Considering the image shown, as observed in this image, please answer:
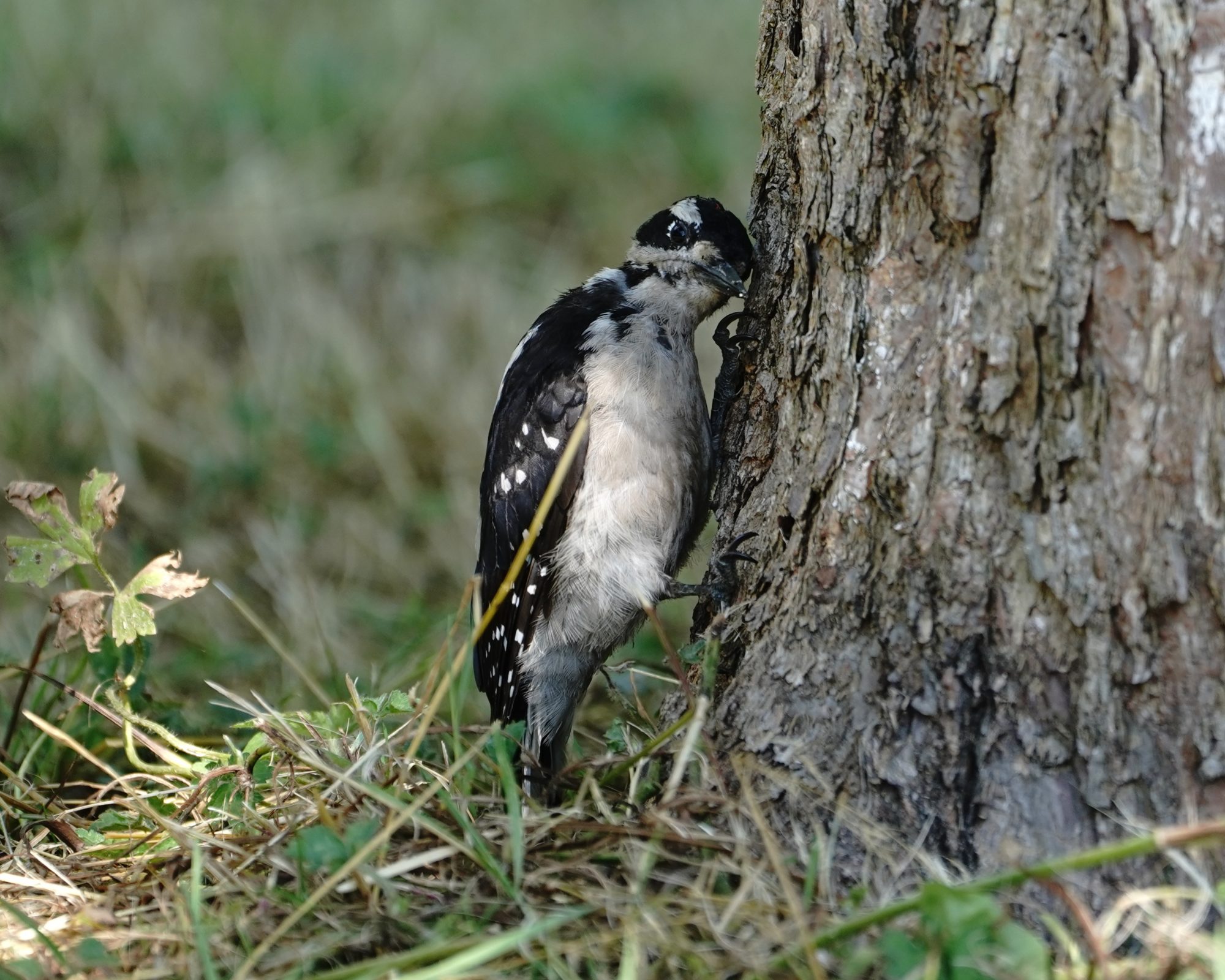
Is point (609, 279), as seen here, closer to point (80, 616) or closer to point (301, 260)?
point (80, 616)

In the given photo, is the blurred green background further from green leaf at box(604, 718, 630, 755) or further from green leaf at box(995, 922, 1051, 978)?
green leaf at box(995, 922, 1051, 978)

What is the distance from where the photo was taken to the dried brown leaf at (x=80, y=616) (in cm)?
254

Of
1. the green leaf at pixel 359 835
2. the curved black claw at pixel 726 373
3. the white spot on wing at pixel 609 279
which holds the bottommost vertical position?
the green leaf at pixel 359 835

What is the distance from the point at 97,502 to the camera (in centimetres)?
253

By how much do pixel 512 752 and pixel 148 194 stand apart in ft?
13.9

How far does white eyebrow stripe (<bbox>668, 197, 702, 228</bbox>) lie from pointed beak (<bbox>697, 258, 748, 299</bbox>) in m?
0.18

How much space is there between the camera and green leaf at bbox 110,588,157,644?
2.48 m

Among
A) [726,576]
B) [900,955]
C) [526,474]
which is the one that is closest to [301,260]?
[526,474]

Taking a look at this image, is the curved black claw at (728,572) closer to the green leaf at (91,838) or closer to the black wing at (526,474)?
the black wing at (526,474)

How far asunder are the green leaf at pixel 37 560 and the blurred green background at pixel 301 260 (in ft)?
3.88

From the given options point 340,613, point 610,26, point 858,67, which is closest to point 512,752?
point 858,67

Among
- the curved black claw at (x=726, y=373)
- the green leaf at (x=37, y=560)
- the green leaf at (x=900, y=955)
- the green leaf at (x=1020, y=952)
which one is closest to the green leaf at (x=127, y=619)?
the green leaf at (x=37, y=560)

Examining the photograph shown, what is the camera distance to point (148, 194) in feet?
19.1

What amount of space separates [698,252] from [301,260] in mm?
3269
